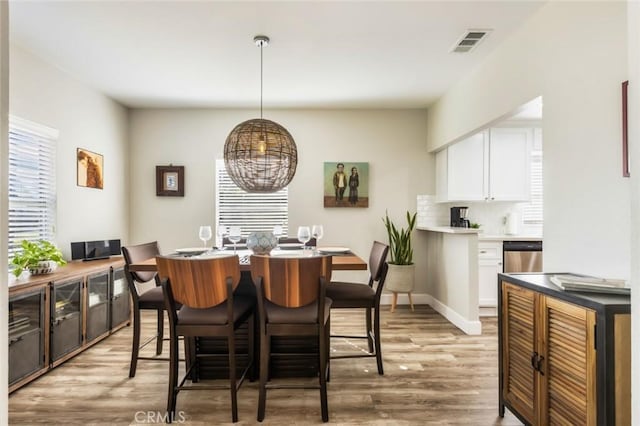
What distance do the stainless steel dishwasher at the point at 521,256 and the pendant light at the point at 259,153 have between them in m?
3.00

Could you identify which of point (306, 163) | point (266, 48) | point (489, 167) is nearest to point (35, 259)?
point (266, 48)

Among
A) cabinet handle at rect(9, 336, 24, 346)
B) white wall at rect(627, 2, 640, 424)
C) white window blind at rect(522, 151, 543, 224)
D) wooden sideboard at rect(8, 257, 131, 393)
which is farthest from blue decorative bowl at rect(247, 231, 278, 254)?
white window blind at rect(522, 151, 543, 224)

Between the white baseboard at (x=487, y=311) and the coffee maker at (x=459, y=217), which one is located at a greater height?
the coffee maker at (x=459, y=217)

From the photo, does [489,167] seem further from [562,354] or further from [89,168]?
[89,168]

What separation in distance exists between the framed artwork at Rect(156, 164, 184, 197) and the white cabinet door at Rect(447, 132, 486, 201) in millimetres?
3423

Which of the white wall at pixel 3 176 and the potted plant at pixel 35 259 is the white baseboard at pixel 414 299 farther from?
the white wall at pixel 3 176

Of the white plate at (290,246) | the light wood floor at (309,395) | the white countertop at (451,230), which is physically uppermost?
the white countertop at (451,230)

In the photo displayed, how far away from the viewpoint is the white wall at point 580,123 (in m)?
1.83

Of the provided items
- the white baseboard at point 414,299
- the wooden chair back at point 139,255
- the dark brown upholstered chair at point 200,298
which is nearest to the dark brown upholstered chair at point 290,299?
the dark brown upholstered chair at point 200,298

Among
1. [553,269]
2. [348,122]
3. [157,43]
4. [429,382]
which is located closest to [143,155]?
[157,43]

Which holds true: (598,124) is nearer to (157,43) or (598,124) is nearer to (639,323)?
(639,323)

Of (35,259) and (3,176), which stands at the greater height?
(3,176)

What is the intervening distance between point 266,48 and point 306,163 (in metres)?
1.96

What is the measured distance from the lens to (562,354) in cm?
166
